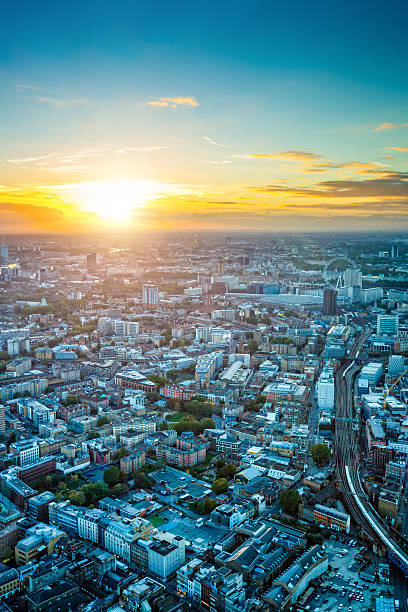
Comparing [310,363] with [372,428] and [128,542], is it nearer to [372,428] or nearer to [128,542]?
[372,428]

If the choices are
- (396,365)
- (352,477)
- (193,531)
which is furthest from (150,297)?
(193,531)

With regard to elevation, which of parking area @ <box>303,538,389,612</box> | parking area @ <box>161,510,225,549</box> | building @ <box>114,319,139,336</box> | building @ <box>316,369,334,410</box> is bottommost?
parking area @ <box>303,538,389,612</box>

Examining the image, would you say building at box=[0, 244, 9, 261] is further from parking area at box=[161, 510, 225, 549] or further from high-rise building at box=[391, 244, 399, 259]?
parking area at box=[161, 510, 225, 549]

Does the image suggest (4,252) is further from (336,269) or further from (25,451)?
(25,451)

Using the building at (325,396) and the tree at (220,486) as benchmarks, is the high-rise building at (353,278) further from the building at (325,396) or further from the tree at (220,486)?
the tree at (220,486)

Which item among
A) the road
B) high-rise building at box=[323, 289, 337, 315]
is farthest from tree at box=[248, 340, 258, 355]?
high-rise building at box=[323, 289, 337, 315]

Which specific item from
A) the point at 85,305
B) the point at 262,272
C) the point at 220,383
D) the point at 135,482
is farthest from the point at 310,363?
the point at 262,272
